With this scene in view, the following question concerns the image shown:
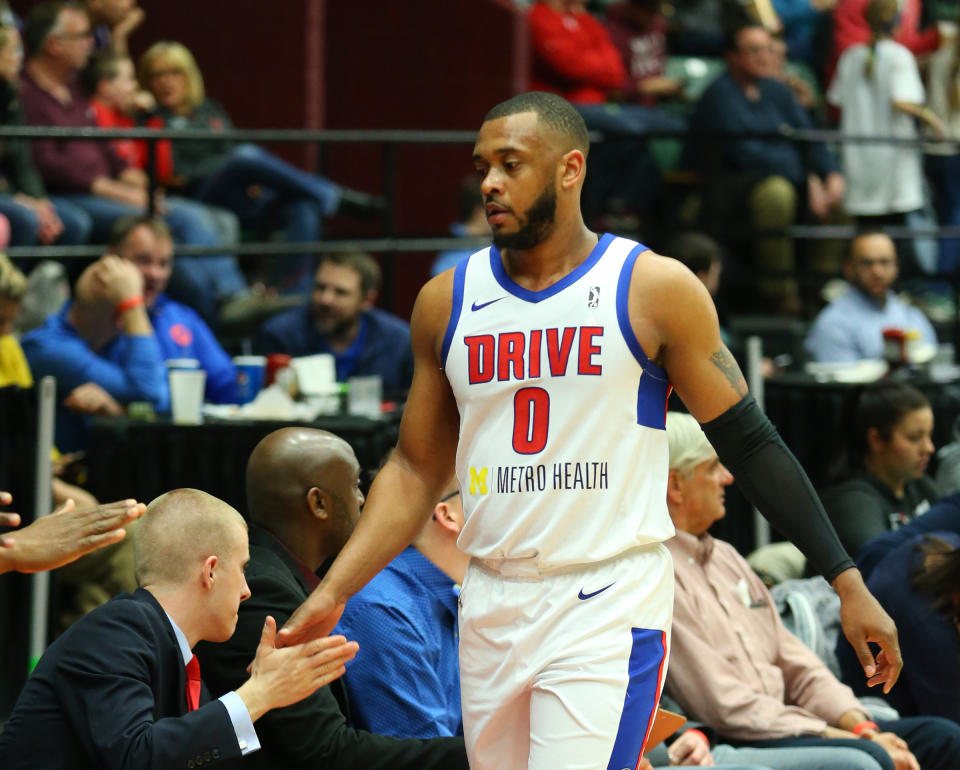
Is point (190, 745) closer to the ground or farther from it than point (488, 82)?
closer to the ground

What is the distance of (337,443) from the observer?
3947mm

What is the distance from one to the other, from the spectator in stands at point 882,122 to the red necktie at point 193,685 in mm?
7938

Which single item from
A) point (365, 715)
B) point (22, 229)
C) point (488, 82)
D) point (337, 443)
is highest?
point (488, 82)

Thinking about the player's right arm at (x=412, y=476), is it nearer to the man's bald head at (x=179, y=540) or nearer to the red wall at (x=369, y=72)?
the man's bald head at (x=179, y=540)

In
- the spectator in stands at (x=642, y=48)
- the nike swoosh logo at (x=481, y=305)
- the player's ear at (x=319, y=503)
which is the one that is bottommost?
the player's ear at (x=319, y=503)

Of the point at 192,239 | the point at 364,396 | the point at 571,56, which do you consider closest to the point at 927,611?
the point at 364,396

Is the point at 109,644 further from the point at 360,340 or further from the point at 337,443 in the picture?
the point at 360,340

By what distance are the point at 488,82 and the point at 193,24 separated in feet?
6.57

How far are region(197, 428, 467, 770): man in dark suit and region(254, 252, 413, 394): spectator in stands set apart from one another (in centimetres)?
297

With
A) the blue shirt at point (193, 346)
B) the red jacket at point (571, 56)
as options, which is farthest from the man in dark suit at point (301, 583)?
the red jacket at point (571, 56)

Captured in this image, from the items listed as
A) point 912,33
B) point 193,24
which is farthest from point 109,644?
point 912,33

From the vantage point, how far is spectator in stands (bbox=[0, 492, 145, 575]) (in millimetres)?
3172

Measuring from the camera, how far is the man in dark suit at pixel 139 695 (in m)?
2.88

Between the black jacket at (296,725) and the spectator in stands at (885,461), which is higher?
the spectator in stands at (885,461)
